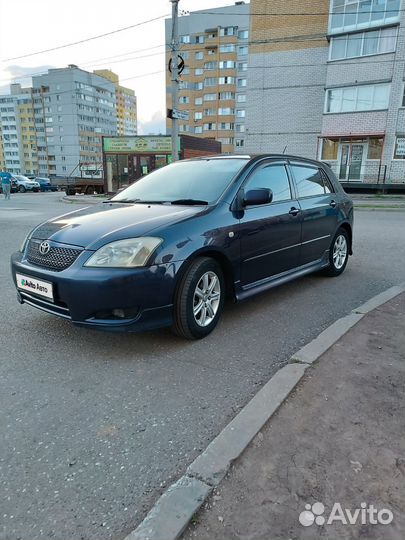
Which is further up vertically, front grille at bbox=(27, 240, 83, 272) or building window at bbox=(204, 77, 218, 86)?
building window at bbox=(204, 77, 218, 86)

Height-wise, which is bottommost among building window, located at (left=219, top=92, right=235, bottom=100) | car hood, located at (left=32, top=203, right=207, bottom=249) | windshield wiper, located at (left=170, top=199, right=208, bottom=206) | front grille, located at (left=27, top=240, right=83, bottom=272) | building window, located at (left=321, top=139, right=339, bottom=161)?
front grille, located at (left=27, top=240, right=83, bottom=272)

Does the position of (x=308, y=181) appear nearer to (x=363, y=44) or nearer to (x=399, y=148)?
(x=399, y=148)

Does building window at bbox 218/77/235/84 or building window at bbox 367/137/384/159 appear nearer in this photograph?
building window at bbox 367/137/384/159

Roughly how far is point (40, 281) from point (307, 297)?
122 inches

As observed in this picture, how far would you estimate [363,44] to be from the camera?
79.0ft

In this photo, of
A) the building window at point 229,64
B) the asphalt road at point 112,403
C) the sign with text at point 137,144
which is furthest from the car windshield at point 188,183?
the building window at point 229,64

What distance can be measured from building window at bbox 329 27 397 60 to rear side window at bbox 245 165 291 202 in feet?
80.6

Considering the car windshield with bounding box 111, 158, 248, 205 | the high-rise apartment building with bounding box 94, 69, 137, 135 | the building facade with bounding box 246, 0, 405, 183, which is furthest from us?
the high-rise apartment building with bounding box 94, 69, 137, 135

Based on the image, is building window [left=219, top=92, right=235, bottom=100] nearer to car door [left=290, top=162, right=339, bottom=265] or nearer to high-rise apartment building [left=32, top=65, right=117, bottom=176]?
high-rise apartment building [left=32, top=65, right=117, bottom=176]

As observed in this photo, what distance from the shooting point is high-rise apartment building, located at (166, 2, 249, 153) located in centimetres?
6794

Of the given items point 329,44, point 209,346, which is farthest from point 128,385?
point 329,44

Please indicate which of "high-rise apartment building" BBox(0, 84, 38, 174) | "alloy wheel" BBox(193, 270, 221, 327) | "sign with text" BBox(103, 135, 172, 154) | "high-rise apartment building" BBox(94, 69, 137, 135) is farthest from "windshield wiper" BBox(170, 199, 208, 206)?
"high-rise apartment building" BBox(94, 69, 137, 135)

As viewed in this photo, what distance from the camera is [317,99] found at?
90.4 ft

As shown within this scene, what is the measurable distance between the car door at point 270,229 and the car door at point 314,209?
0.19 meters
